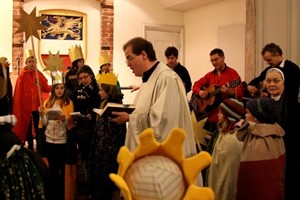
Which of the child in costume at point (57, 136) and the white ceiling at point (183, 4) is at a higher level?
the white ceiling at point (183, 4)

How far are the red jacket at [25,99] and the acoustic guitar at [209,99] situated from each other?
8.09 ft

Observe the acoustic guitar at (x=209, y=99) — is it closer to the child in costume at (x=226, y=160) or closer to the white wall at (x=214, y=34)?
the child in costume at (x=226, y=160)

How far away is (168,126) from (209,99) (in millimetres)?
2081

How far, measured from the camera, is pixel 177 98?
7.57 feet

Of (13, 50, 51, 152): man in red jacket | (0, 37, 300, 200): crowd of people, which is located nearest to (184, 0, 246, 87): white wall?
(0, 37, 300, 200): crowd of people

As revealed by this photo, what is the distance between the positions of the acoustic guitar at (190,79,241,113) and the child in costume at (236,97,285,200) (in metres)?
1.56

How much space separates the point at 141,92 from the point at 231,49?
4980 mm

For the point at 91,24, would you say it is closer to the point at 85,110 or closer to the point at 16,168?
the point at 85,110

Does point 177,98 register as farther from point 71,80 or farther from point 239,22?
point 239,22

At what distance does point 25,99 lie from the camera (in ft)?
19.0

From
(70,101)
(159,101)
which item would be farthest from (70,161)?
(159,101)

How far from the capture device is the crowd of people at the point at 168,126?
7.26 feet

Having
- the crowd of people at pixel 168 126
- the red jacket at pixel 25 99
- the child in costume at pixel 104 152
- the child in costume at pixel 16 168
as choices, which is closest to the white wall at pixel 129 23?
the red jacket at pixel 25 99

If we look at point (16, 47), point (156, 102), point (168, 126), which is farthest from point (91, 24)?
point (168, 126)
